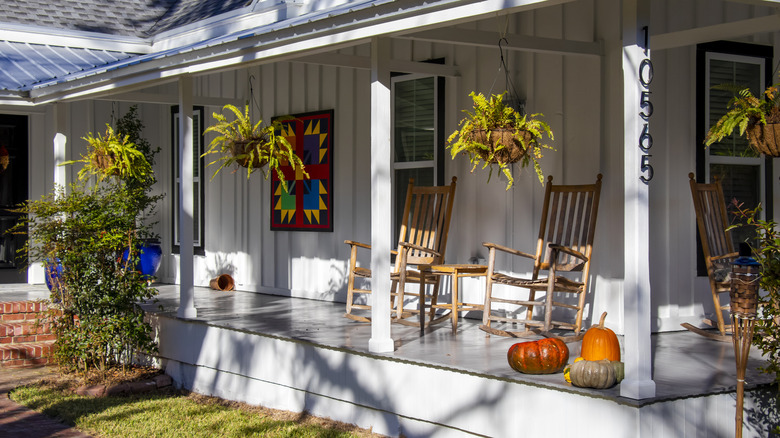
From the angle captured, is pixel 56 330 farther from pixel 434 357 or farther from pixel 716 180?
pixel 716 180

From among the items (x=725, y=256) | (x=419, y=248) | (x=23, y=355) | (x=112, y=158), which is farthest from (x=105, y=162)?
(x=725, y=256)

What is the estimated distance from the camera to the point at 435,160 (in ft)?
23.4

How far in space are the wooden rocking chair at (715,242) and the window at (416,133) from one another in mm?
2043

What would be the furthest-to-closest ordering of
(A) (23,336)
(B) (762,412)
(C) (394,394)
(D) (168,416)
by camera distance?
(A) (23,336) < (D) (168,416) < (C) (394,394) < (B) (762,412)

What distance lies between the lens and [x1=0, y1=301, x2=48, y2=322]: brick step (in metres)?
7.73

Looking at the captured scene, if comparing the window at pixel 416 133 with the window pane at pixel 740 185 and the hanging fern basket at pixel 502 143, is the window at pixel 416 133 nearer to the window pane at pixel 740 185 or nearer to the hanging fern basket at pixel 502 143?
the hanging fern basket at pixel 502 143

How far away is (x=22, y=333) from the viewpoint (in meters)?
7.68

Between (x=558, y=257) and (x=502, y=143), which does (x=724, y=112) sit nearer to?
(x=558, y=257)

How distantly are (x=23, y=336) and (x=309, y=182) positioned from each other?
283 cm

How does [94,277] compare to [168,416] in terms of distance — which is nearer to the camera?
[168,416]

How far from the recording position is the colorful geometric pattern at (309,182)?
8.20 m

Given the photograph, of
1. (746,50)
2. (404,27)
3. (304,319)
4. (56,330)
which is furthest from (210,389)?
(746,50)

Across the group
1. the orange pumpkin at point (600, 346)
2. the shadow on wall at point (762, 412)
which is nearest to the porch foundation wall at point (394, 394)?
the shadow on wall at point (762, 412)

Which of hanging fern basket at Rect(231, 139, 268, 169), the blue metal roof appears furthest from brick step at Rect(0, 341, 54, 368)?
the blue metal roof
